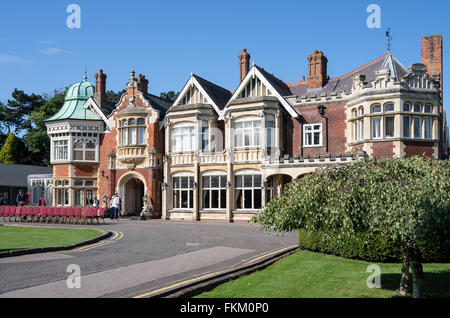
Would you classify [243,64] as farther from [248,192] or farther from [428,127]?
[428,127]

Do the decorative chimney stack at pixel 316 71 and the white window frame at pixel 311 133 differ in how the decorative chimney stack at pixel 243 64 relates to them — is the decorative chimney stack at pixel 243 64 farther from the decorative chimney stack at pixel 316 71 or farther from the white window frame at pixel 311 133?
the white window frame at pixel 311 133

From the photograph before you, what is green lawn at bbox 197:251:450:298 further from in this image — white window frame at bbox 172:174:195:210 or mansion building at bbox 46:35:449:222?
white window frame at bbox 172:174:195:210

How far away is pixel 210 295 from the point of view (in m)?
Answer: 8.78

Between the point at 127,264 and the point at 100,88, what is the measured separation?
30013 mm

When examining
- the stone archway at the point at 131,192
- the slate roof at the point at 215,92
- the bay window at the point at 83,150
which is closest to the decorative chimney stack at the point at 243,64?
the slate roof at the point at 215,92

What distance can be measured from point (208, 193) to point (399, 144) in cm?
1329

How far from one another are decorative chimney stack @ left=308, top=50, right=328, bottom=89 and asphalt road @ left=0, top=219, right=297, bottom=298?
17589 millimetres

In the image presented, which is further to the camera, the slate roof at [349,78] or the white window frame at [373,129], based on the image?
the slate roof at [349,78]

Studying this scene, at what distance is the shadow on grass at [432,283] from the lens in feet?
31.3

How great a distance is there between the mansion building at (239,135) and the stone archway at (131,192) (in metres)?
0.08

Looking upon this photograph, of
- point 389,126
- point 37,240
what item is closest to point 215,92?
point 389,126
